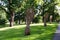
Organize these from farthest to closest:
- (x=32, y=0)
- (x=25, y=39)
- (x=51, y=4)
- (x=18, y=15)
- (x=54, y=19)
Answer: (x=54, y=19), (x=18, y=15), (x=51, y=4), (x=32, y=0), (x=25, y=39)

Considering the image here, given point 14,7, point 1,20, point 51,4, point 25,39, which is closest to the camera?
point 25,39

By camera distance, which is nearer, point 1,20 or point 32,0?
point 32,0

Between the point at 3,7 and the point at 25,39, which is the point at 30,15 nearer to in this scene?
the point at 25,39

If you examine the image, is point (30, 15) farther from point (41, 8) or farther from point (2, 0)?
point (2, 0)

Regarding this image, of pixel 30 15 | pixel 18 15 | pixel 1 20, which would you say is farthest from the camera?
pixel 18 15

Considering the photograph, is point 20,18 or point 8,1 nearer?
point 8,1

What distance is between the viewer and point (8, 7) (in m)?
41.8

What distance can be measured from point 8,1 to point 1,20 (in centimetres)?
1231

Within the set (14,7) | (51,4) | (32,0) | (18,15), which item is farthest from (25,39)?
(18,15)

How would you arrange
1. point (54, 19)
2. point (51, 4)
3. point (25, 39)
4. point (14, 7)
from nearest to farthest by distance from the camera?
point (25, 39) → point (51, 4) → point (14, 7) → point (54, 19)

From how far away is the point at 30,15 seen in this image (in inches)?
902

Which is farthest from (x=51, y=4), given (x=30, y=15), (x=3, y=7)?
(x=30, y=15)

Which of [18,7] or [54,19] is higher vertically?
[18,7]

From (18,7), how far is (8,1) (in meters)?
2.78
